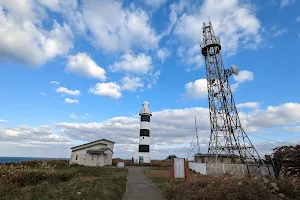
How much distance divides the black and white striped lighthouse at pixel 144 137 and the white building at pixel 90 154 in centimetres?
801

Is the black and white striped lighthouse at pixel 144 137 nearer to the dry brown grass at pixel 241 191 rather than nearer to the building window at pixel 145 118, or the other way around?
the building window at pixel 145 118

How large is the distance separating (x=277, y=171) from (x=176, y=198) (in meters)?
7.10

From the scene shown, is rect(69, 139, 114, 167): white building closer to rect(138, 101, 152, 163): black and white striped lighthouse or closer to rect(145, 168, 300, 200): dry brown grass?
rect(138, 101, 152, 163): black and white striped lighthouse

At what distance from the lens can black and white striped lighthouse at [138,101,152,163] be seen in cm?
4041

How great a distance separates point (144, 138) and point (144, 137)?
0.21 meters

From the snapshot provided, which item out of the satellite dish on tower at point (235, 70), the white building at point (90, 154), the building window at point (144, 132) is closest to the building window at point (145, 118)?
the building window at point (144, 132)

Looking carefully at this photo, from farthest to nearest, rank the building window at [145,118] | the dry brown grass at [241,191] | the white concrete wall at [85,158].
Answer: the building window at [145,118] → the white concrete wall at [85,158] → the dry brown grass at [241,191]

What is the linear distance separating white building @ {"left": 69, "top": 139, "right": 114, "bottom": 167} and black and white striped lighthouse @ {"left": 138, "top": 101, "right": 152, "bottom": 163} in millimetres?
8007

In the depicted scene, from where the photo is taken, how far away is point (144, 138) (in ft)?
135

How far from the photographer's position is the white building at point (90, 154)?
3294cm

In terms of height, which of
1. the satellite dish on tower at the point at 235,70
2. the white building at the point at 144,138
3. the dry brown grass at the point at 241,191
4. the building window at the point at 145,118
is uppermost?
the satellite dish on tower at the point at 235,70


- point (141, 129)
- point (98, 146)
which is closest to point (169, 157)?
point (141, 129)

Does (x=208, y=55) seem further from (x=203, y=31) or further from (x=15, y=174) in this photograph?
(x=15, y=174)

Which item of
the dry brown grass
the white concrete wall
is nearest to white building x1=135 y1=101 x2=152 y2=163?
the white concrete wall
